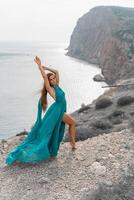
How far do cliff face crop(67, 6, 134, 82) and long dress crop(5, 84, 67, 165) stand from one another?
1889 inches

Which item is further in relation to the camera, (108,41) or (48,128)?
(108,41)

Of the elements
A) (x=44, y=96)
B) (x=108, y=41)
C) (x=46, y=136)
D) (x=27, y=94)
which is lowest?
(x=108, y=41)

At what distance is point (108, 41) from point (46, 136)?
7706 centimetres

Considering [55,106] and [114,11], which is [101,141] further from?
[114,11]

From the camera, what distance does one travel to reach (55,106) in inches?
388

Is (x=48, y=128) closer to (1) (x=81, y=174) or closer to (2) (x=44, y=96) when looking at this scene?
(2) (x=44, y=96)

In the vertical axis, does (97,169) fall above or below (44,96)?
below

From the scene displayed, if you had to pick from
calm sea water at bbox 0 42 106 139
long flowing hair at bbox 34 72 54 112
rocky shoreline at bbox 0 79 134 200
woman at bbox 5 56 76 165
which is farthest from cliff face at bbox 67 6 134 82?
woman at bbox 5 56 76 165

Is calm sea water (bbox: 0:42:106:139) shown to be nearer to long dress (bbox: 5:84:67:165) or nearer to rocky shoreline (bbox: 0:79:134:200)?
rocky shoreline (bbox: 0:79:134:200)

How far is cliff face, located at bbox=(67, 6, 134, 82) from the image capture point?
231 ft

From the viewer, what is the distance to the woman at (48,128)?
9828 mm

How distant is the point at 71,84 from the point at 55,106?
207ft

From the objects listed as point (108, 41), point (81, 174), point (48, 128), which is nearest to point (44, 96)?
point (48, 128)

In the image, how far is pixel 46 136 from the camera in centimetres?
988
